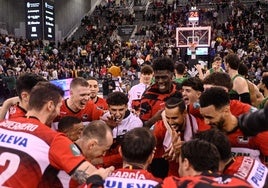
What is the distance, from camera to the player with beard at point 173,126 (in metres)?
4.16

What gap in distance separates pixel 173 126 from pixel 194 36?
17066 millimetres

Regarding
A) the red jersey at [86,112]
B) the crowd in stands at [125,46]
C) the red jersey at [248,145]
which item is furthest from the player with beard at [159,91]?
the crowd in stands at [125,46]

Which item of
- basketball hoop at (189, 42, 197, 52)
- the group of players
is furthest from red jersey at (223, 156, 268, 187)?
basketball hoop at (189, 42, 197, 52)

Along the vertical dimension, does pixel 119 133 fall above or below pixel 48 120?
below

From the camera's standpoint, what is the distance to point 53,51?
92.2ft

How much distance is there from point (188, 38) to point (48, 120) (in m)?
18.2

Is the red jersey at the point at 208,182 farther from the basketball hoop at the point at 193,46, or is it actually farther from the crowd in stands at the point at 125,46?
the basketball hoop at the point at 193,46

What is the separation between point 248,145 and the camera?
376 cm

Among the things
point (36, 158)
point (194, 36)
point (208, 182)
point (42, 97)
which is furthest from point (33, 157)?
point (194, 36)

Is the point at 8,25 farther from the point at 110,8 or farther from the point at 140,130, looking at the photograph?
the point at 140,130

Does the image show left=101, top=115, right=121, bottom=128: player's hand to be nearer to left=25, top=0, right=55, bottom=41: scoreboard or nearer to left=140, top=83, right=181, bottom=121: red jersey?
left=140, top=83, right=181, bottom=121: red jersey

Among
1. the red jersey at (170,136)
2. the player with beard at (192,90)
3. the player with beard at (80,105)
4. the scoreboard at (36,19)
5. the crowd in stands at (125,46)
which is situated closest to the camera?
the red jersey at (170,136)

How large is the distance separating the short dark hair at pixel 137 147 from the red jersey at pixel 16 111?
190 cm

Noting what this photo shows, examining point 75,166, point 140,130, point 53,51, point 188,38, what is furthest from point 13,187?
point 53,51
